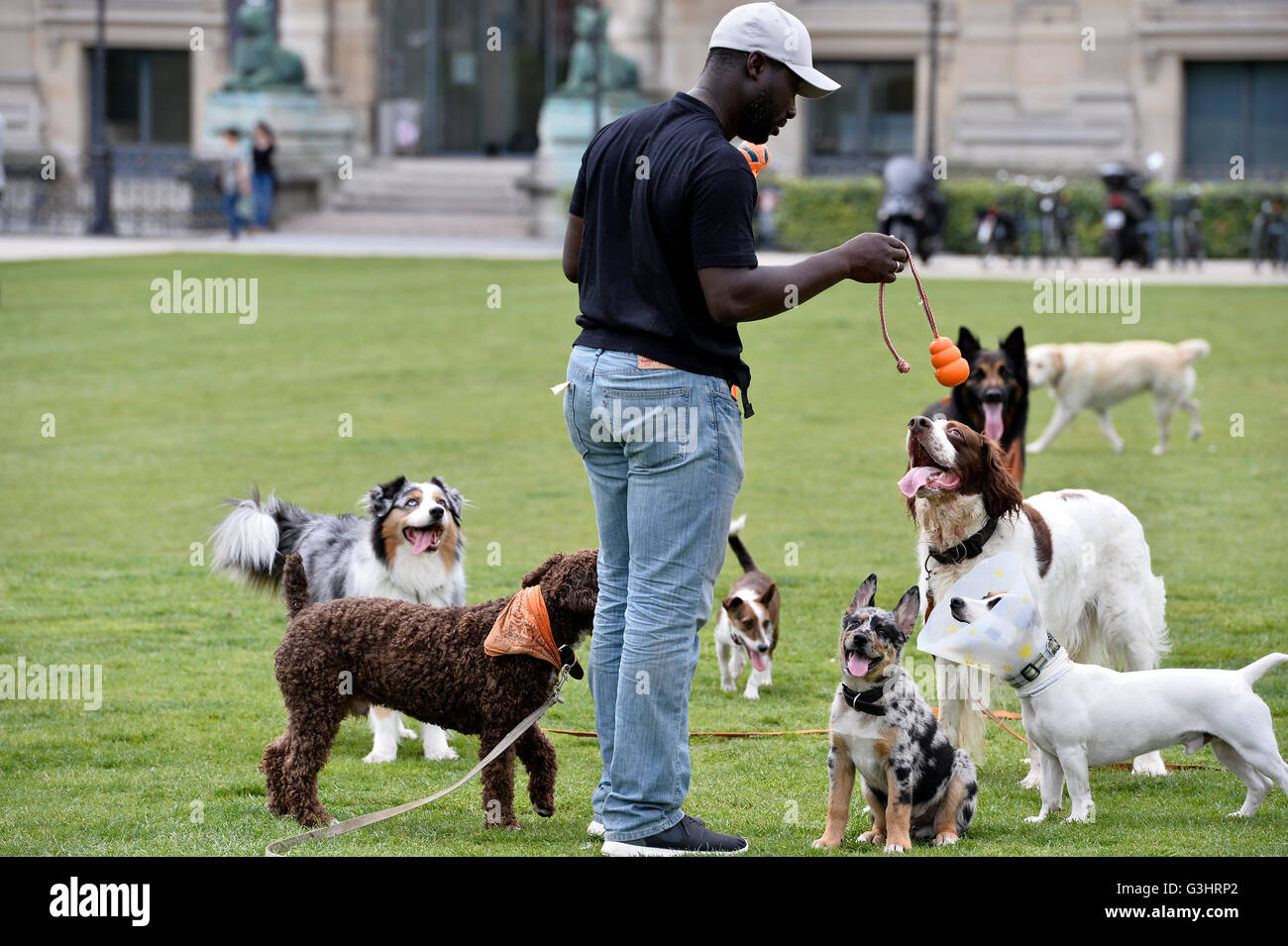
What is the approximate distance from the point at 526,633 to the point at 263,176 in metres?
30.7

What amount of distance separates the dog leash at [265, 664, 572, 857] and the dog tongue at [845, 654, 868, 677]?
3.27ft

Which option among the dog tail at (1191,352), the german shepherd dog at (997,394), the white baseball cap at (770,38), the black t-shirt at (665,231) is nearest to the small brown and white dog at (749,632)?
the german shepherd dog at (997,394)

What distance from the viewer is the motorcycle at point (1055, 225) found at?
30.4m

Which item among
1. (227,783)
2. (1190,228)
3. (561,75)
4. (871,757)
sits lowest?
(227,783)

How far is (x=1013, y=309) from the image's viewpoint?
74.6 ft

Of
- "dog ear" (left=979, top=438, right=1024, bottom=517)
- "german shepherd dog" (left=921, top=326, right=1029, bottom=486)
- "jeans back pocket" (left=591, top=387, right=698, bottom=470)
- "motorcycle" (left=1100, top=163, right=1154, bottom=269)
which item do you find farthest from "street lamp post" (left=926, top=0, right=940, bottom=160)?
"jeans back pocket" (left=591, top=387, right=698, bottom=470)

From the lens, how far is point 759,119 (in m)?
5.01

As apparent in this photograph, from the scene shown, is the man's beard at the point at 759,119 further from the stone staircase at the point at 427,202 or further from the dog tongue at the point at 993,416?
A: the stone staircase at the point at 427,202

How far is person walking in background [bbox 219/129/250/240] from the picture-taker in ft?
107

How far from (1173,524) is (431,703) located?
26.4 ft

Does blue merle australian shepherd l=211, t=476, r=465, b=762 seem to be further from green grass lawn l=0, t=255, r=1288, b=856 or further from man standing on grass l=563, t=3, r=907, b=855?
man standing on grass l=563, t=3, r=907, b=855
